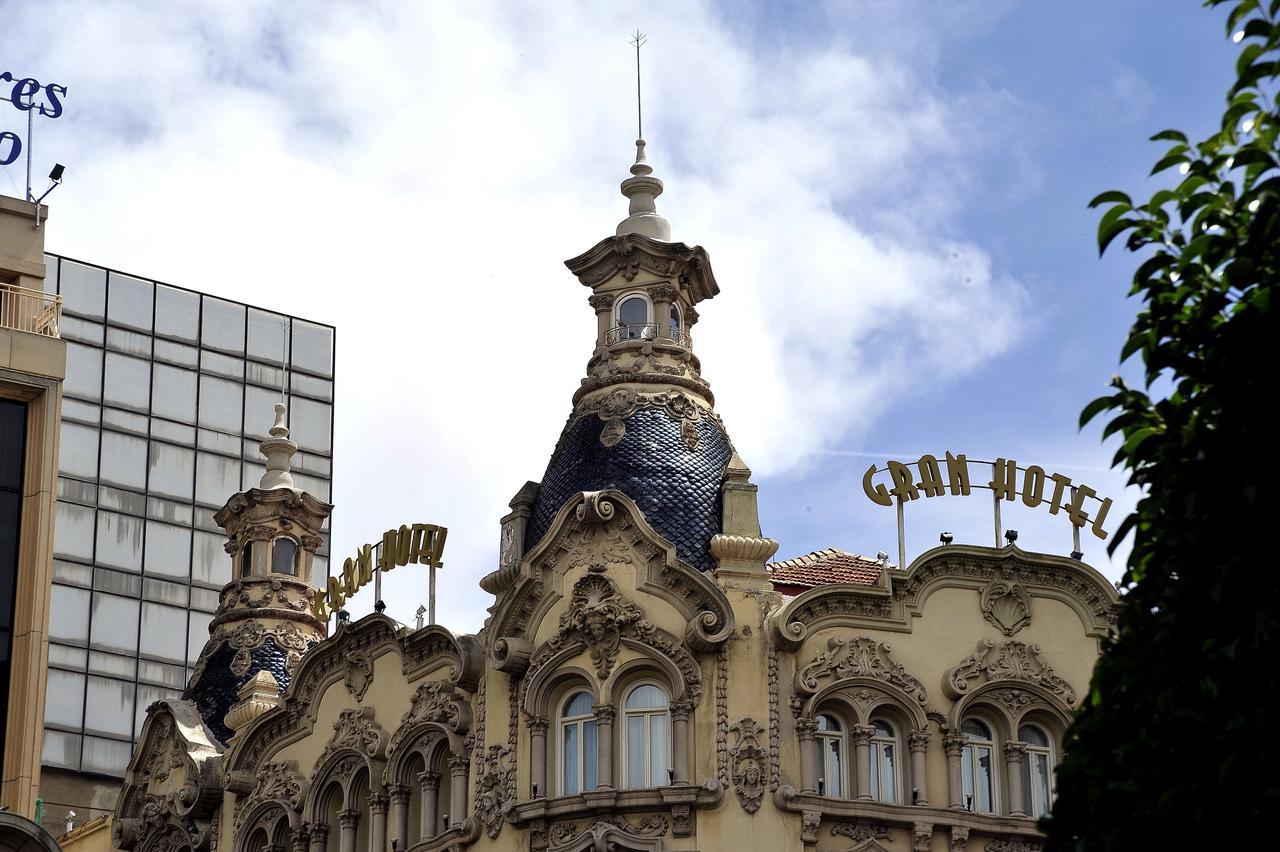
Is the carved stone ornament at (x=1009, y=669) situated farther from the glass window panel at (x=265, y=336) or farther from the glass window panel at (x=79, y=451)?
the glass window panel at (x=265, y=336)

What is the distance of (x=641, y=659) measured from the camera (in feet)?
129

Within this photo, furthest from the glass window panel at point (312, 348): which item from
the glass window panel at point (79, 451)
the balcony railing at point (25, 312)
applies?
the balcony railing at point (25, 312)

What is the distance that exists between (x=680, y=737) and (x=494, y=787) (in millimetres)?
3568

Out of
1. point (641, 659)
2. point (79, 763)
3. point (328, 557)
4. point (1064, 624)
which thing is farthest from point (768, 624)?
point (328, 557)

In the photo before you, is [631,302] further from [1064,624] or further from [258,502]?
[258,502]

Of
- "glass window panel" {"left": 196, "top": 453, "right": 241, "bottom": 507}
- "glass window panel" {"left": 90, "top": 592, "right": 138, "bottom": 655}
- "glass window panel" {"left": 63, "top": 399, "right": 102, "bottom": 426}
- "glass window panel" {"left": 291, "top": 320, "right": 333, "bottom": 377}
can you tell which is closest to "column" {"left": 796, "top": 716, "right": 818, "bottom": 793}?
"glass window panel" {"left": 90, "top": 592, "right": 138, "bottom": 655}

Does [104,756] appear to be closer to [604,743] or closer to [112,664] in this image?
[112,664]

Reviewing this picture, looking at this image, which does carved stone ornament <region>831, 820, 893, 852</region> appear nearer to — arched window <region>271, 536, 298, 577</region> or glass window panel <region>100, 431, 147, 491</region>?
arched window <region>271, 536, 298, 577</region>

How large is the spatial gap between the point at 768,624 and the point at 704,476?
3394 millimetres

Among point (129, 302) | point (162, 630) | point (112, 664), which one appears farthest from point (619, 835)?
point (129, 302)

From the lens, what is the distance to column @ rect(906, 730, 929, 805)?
130 ft

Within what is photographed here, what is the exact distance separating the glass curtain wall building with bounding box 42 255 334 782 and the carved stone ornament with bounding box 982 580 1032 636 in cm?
4830

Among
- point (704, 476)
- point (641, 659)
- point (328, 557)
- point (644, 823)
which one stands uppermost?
point (328, 557)

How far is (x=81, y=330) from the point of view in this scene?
8938cm
